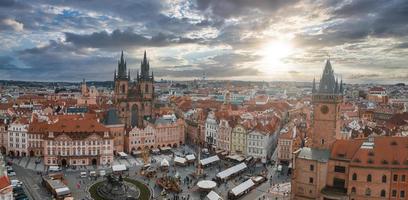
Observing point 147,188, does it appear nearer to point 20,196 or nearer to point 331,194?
point 20,196

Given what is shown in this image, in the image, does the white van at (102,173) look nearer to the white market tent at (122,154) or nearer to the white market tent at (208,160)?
the white market tent at (122,154)

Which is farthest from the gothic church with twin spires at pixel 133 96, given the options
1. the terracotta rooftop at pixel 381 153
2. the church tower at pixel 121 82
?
the terracotta rooftop at pixel 381 153

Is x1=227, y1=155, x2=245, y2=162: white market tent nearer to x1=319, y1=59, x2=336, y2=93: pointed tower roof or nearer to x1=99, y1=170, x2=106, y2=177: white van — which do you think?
x1=99, y1=170, x2=106, y2=177: white van

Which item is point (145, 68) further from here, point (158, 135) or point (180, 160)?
point (180, 160)

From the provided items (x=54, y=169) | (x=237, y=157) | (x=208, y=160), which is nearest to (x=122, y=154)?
(x=54, y=169)

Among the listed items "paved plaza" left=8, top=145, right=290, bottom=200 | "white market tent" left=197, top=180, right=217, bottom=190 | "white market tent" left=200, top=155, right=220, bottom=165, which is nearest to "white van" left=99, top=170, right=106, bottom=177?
"paved plaza" left=8, top=145, right=290, bottom=200

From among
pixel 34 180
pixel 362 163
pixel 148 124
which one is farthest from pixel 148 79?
pixel 362 163
